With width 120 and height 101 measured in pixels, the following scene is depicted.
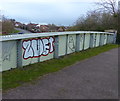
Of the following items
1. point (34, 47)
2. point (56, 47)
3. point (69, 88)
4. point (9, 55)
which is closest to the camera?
point (69, 88)

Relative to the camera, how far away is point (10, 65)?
20.6ft

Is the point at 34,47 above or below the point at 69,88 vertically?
above

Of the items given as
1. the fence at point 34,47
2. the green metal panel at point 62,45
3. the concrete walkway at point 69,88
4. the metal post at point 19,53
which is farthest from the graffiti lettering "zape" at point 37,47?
A: the concrete walkway at point 69,88

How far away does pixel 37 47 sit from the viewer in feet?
25.1

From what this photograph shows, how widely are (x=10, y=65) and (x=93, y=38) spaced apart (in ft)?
32.4

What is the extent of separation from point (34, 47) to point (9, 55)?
1.52m

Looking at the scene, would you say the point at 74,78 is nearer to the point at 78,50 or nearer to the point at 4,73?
the point at 4,73

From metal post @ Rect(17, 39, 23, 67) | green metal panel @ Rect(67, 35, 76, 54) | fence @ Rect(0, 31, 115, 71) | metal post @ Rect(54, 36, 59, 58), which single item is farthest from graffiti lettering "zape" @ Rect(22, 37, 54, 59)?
green metal panel @ Rect(67, 35, 76, 54)

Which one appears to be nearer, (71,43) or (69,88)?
(69,88)

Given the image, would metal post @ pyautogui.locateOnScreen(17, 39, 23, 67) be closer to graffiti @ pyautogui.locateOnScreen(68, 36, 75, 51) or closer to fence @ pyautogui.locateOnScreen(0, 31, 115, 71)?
fence @ pyautogui.locateOnScreen(0, 31, 115, 71)

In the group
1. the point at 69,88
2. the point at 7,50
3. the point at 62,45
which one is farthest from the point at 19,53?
the point at 62,45

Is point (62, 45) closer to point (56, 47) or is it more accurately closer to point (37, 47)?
point (56, 47)

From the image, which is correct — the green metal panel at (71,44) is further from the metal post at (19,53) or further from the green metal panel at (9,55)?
the green metal panel at (9,55)

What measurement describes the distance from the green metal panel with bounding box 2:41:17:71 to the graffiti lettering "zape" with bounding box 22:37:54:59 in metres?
0.57
